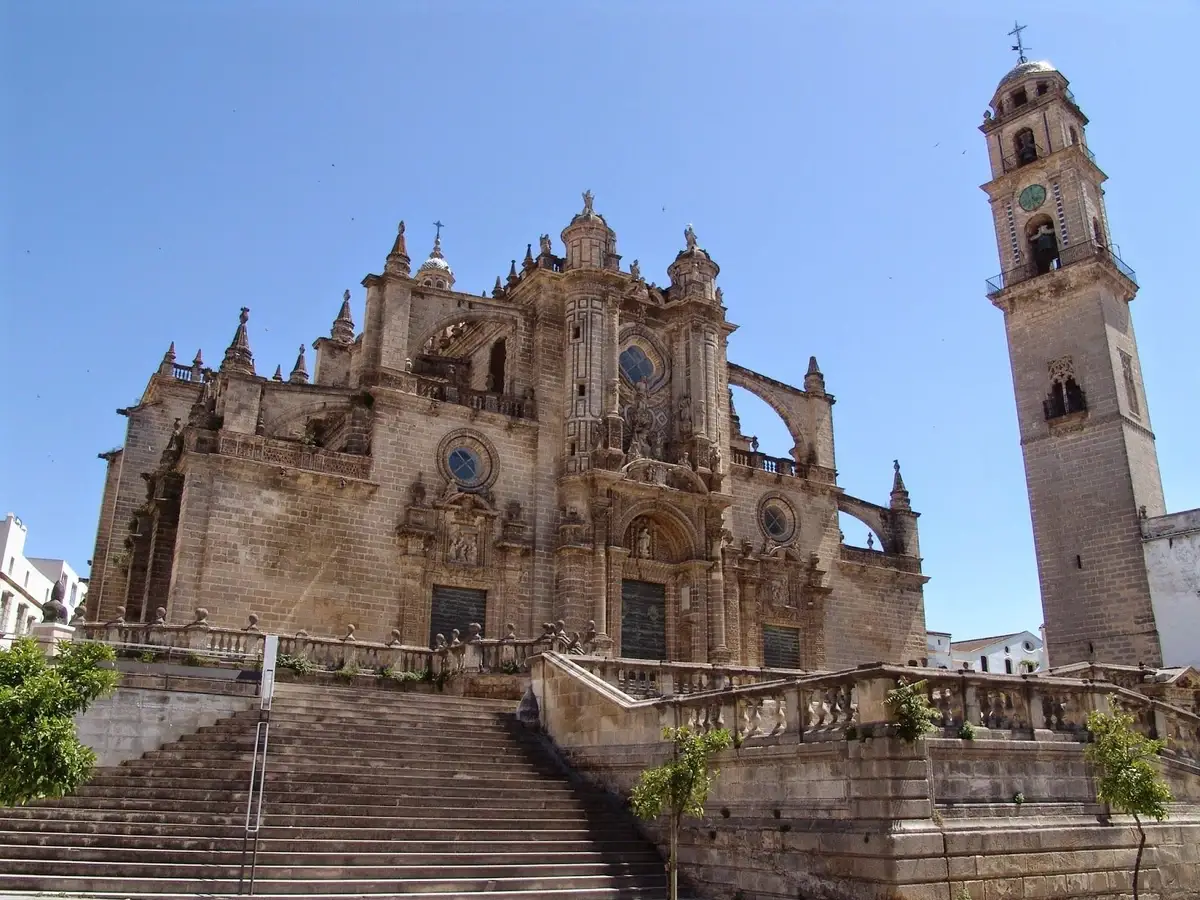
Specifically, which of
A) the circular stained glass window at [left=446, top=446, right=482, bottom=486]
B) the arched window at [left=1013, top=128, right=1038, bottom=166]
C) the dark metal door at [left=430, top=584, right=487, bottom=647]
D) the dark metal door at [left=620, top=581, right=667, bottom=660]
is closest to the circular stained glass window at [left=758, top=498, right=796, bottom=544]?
the dark metal door at [left=620, top=581, right=667, bottom=660]

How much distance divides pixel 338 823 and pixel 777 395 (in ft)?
80.5

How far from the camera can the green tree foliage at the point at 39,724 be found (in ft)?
33.1

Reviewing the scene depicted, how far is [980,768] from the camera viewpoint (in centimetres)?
1159

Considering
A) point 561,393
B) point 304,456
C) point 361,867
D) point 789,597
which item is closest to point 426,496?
point 304,456

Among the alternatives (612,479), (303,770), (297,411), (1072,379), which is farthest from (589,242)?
(303,770)

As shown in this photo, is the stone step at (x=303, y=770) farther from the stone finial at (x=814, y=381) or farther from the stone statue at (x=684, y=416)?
the stone finial at (x=814, y=381)

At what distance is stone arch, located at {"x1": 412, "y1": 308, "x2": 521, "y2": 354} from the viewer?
27.7 meters

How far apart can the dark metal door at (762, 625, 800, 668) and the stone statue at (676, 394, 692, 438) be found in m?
6.30

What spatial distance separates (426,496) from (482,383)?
6.91m

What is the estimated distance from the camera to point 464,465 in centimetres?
2708

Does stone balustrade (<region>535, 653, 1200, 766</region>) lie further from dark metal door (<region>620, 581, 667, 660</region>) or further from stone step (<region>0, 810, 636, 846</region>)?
dark metal door (<region>620, 581, 667, 660</region>)

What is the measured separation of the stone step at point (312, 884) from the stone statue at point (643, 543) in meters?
16.2

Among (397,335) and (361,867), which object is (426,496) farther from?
(361,867)

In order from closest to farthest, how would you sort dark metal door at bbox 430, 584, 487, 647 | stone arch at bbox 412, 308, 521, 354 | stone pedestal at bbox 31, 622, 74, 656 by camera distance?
stone pedestal at bbox 31, 622, 74, 656, dark metal door at bbox 430, 584, 487, 647, stone arch at bbox 412, 308, 521, 354
